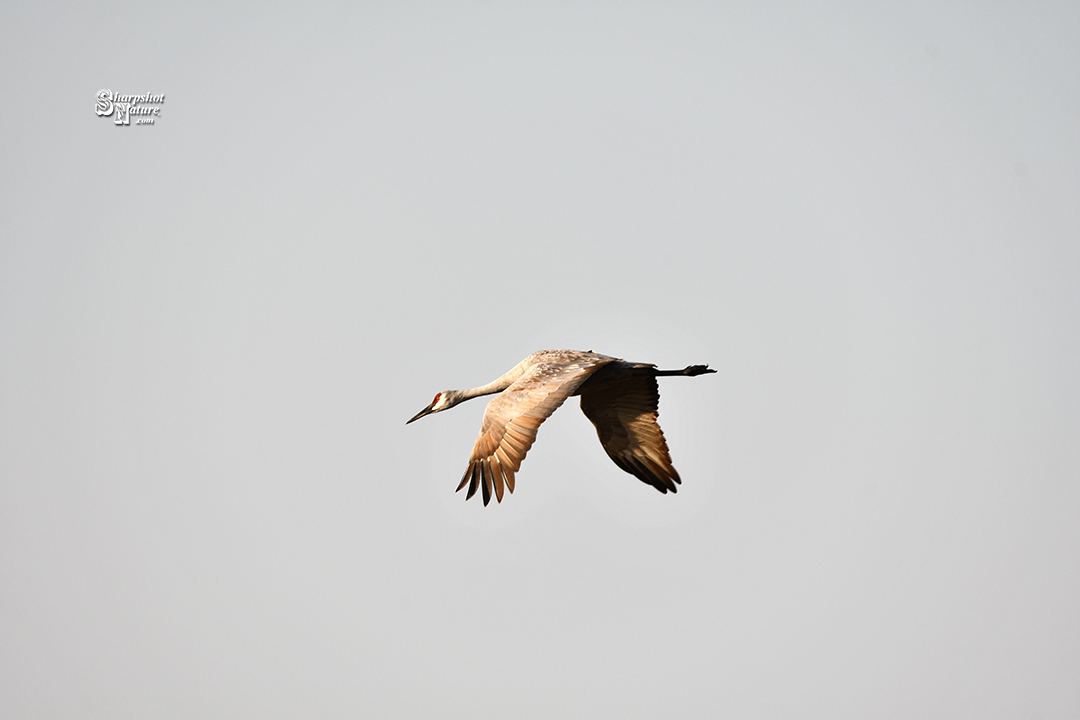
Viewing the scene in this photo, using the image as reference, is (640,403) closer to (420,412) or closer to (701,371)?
(701,371)

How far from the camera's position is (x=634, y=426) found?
67.9ft

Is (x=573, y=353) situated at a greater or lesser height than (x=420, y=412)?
greater

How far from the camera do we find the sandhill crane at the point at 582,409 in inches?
630

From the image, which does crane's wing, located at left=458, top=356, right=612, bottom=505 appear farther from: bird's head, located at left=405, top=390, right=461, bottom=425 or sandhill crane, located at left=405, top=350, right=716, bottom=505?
bird's head, located at left=405, top=390, right=461, bottom=425

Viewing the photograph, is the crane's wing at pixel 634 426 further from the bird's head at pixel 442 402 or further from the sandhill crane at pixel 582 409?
the bird's head at pixel 442 402

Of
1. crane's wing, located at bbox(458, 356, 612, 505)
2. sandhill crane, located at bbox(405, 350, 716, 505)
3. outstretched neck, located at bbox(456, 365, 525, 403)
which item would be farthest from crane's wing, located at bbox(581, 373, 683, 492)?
crane's wing, located at bbox(458, 356, 612, 505)

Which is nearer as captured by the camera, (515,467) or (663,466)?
(515,467)

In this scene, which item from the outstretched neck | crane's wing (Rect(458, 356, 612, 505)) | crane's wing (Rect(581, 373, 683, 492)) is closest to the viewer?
crane's wing (Rect(458, 356, 612, 505))

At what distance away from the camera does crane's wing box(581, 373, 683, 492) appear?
20.4 meters

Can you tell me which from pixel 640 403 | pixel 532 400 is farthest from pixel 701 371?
pixel 532 400

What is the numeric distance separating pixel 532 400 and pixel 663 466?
15.9 ft

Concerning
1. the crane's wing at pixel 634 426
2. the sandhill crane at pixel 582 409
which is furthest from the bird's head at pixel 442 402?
the crane's wing at pixel 634 426

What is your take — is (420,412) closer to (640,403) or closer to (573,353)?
(573,353)

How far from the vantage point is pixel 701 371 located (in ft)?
64.0
